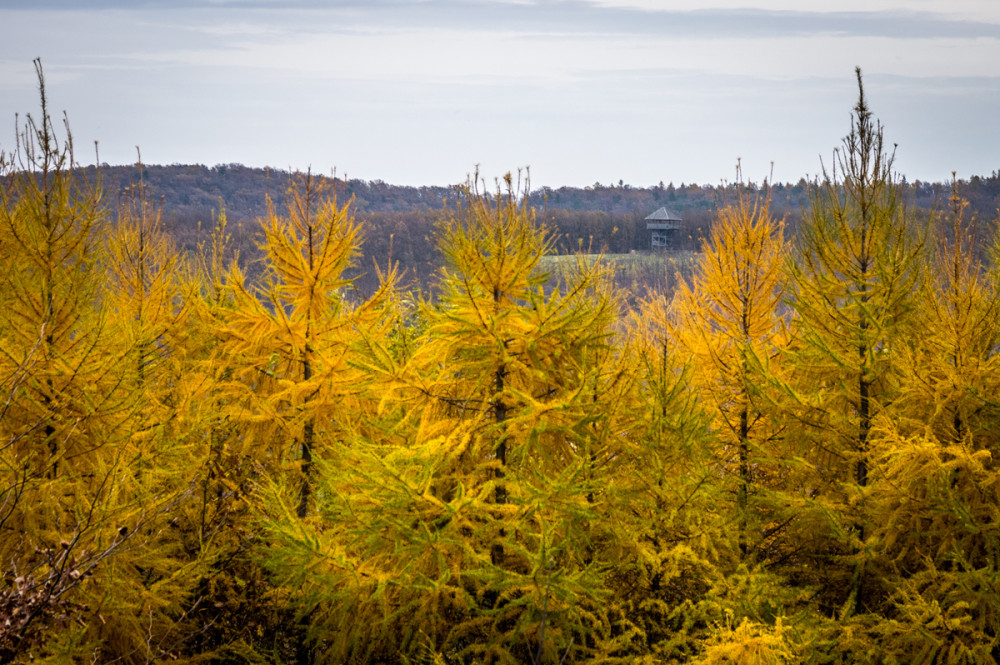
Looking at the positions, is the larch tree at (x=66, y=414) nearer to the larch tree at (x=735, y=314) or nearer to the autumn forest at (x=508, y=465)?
the autumn forest at (x=508, y=465)

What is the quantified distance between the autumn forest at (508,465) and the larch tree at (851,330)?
0.04m

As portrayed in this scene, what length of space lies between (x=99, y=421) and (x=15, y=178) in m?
3.09

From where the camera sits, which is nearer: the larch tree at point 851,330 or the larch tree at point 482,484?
the larch tree at point 482,484

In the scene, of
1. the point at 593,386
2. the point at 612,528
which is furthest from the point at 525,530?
the point at 593,386

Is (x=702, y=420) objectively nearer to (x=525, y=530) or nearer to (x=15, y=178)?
(x=525, y=530)

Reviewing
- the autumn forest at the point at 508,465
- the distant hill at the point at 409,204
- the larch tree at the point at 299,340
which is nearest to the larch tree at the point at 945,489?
the autumn forest at the point at 508,465

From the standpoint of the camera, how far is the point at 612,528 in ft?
26.2

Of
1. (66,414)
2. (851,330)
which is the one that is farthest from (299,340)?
(851,330)

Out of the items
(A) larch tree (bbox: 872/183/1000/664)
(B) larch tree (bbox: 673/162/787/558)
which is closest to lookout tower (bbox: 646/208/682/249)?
(B) larch tree (bbox: 673/162/787/558)

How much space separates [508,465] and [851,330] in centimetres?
482

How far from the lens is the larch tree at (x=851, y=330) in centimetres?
1009

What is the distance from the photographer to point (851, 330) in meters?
10.4

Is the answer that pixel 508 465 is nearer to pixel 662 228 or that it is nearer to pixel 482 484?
pixel 482 484

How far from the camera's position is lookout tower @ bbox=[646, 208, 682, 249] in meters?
81.3
